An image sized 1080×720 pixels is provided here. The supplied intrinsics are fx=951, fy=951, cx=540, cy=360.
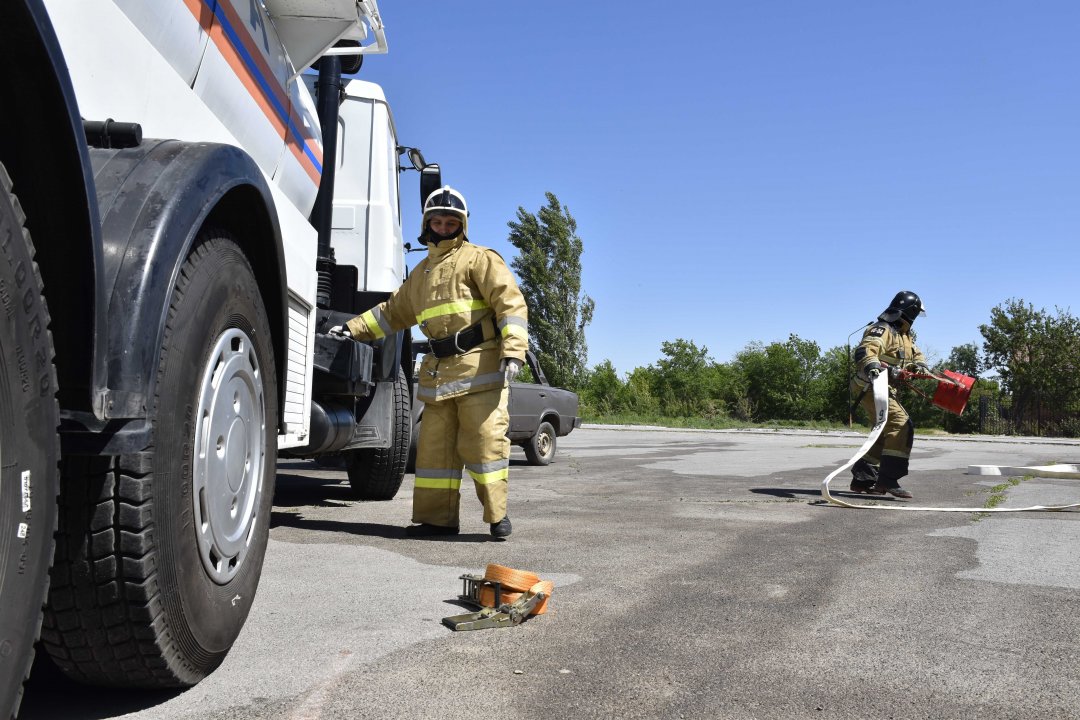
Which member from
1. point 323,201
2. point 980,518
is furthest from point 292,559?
point 980,518

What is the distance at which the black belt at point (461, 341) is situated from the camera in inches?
205

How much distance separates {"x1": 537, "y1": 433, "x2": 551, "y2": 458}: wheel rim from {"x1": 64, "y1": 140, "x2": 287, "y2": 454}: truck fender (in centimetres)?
1021

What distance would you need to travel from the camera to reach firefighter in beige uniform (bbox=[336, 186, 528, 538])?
5098 millimetres

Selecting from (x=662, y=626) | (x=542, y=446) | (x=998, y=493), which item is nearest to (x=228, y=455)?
(x=662, y=626)

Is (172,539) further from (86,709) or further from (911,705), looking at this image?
(911,705)

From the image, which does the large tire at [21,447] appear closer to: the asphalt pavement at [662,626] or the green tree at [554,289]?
the asphalt pavement at [662,626]

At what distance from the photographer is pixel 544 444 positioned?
→ 12516 millimetres

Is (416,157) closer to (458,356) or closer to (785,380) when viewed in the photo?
(458,356)

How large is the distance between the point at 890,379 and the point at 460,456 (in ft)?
15.6

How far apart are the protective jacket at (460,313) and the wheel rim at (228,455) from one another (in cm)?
239

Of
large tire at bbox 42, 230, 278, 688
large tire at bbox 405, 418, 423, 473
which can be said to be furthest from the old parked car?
large tire at bbox 42, 230, 278, 688

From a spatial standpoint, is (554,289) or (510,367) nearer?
(510,367)

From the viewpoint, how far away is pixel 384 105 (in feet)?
20.3

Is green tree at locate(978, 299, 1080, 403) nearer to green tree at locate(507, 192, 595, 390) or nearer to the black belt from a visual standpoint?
green tree at locate(507, 192, 595, 390)
